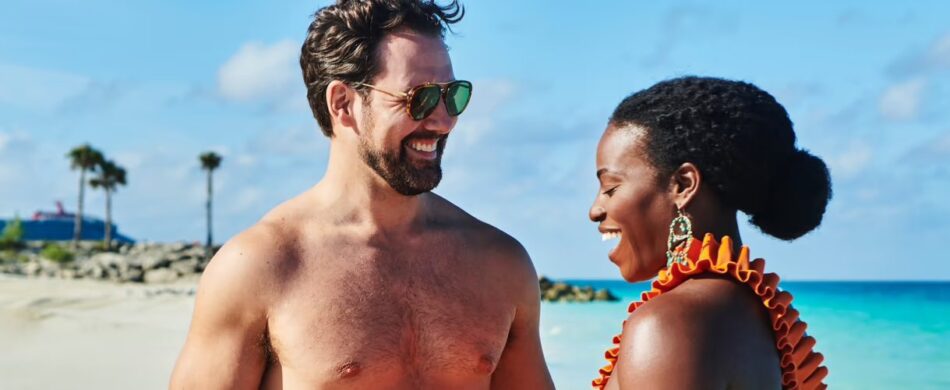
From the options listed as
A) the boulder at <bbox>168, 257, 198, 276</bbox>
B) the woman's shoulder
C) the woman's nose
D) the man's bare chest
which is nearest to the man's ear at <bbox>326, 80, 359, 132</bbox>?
the man's bare chest

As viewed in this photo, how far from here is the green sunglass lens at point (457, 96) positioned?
3.89 meters

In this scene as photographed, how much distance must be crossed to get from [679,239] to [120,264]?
119 ft

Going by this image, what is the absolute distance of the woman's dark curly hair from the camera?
2684 mm

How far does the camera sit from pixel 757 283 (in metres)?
2.65

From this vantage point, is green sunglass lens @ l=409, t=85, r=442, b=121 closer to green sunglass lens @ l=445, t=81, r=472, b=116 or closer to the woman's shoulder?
green sunglass lens @ l=445, t=81, r=472, b=116

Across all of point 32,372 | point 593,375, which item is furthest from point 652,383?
point 593,375

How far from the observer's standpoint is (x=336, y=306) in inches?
154

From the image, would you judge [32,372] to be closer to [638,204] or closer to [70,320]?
[70,320]

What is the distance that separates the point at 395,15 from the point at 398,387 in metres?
1.27

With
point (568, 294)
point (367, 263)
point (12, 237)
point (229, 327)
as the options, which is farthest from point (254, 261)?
point (12, 237)

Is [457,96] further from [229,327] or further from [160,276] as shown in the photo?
[160,276]

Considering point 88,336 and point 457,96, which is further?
point 88,336

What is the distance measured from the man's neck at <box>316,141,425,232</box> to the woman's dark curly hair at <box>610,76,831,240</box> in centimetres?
135

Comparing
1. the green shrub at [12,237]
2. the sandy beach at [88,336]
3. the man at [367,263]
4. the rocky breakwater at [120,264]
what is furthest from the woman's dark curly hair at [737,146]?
the green shrub at [12,237]
